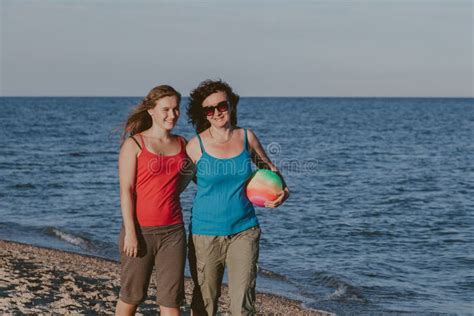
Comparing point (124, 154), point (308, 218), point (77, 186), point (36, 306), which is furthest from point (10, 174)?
point (124, 154)

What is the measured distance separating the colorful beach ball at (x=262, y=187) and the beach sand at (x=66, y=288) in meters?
2.64

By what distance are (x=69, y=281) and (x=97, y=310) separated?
60.0 inches

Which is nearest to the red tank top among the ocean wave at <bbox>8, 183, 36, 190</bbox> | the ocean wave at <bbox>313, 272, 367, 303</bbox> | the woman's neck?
the woman's neck

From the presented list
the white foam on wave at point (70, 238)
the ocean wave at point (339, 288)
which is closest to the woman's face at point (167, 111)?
the ocean wave at point (339, 288)

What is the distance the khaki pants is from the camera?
5.82 meters

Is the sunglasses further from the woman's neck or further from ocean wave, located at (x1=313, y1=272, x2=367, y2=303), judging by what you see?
ocean wave, located at (x1=313, y1=272, x2=367, y2=303)

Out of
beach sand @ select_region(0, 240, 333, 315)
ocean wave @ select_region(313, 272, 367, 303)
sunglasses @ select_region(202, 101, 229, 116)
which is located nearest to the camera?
sunglasses @ select_region(202, 101, 229, 116)

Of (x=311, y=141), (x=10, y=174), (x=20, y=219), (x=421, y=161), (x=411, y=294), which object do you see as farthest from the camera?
(x=311, y=141)

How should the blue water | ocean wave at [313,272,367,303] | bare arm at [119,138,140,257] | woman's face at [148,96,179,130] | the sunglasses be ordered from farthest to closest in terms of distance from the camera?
the blue water → ocean wave at [313,272,367,303] → the sunglasses → woman's face at [148,96,179,130] → bare arm at [119,138,140,257]

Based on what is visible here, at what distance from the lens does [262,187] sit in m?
5.82

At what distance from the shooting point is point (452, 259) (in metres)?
13.9

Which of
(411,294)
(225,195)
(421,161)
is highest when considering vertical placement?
(421,161)

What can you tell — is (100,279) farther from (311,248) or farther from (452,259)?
(452,259)

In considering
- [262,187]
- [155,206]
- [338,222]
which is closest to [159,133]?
[155,206]
